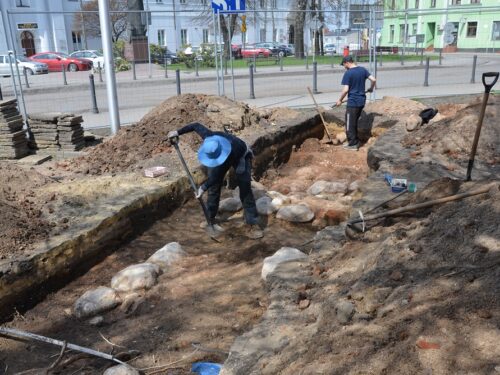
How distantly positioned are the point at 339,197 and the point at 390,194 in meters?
1.35

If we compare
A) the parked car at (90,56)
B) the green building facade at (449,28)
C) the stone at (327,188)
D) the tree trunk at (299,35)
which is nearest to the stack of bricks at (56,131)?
the stone at (327,188)

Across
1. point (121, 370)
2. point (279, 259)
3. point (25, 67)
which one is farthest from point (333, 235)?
point (25, 67)

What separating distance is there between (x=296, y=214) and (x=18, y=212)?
126 inches

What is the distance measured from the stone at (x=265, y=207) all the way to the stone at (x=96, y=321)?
286cm

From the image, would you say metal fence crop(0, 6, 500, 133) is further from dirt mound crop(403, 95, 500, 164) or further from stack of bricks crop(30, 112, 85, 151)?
dirt mound crop(403, 95, 500, 164)

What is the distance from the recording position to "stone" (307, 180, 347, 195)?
7.41 metres

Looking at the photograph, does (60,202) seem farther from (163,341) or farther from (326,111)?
(326,111)

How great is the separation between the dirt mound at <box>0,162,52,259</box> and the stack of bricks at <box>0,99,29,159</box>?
274 cm

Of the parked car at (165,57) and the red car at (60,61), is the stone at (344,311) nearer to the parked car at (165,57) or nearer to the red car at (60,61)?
the parked car at (165,57)

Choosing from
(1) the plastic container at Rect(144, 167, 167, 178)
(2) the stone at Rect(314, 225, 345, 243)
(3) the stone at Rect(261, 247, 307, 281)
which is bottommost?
(3) the stone at Rect(261, 247, 307, 281)

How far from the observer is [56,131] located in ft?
30.4

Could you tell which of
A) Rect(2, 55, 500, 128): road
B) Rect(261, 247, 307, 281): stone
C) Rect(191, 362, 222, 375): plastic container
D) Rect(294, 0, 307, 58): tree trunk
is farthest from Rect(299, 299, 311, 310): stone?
Rect(294, 0, 307, 58): tree trunk

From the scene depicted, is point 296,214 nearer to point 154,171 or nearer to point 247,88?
point 154,171

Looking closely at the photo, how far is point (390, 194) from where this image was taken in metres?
5.95
